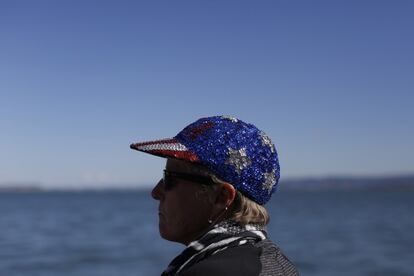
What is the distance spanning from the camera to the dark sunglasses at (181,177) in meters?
2.00

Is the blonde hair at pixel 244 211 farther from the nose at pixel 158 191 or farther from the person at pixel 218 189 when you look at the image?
the nose at pixel 158 191

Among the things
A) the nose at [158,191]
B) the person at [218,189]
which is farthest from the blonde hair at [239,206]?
the nose at [158,191]

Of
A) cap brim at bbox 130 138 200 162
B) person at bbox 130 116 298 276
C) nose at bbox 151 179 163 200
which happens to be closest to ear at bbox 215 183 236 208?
person at bbox 130 116 298 276

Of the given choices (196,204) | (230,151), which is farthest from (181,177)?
(230,151)

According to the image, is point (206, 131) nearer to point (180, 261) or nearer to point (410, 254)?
point (180, 261)

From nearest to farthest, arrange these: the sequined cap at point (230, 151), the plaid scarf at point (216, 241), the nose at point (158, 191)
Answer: the plaid scarf at point (216, 241), the sequined cap at point (230, 151), the nose at point (158, 191)

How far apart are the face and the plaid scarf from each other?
86 millimetres

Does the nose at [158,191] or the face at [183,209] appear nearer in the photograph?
the face at [183,209]

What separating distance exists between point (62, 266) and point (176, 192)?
879 inches

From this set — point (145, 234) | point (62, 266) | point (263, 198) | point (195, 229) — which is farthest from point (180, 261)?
point (145, 234)

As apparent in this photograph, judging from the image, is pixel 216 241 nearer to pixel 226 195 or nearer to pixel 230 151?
pixel 226 195

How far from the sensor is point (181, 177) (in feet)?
6.79

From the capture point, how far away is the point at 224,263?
1718 millimetres

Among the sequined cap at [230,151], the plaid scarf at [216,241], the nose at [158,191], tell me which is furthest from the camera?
the nose at [158,191]
